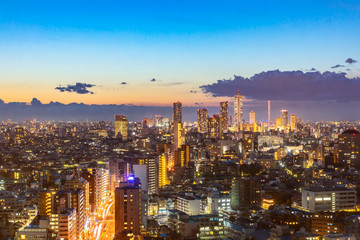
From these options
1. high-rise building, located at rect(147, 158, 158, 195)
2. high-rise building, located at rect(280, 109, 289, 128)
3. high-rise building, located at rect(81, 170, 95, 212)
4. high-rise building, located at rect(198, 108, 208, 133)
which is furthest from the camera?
high-rise building, located at rect(280, 109, 289, 128)

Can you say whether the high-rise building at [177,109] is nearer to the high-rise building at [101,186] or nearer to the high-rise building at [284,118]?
the high-rise building at [284,118]

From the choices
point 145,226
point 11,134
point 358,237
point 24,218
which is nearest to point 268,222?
point 358,237

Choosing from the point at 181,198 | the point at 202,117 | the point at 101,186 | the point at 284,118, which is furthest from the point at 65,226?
the point at 284,118

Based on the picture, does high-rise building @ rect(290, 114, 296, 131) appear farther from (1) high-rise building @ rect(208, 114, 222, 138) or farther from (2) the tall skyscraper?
(1) high-rise building @ rect(208, 114, 222, 138)

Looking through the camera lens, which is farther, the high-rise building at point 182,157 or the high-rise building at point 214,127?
the high-rise building at point 214,127

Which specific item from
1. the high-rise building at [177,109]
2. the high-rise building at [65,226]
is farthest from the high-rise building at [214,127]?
the high-rise building at [65,226]

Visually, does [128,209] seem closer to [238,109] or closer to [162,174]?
[162,174]

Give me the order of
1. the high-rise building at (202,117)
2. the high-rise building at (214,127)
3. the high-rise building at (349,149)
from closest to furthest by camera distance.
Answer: the high-rise building at (349,149), the high-rise building at (214,127), the high-rise building at (202,117)

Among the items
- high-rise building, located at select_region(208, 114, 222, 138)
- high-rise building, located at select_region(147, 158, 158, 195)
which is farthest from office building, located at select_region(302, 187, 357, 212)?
high-rise building, located at select_region(208, 114, 222, 138)
